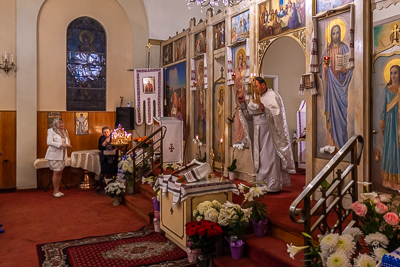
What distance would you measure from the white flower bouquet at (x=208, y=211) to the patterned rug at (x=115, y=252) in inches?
30.1

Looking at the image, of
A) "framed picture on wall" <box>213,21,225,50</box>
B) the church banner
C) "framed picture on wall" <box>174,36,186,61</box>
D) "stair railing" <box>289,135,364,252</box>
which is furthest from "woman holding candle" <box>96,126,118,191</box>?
"stair railing" <box>289,135,364,252</box>

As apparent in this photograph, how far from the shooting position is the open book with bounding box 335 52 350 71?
5.60 m

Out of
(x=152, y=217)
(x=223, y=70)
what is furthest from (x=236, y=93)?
(x=152, y=217)

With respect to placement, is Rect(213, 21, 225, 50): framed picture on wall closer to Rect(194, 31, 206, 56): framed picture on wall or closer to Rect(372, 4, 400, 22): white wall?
Rect(194, 31, 206, 56): framed picture on wall

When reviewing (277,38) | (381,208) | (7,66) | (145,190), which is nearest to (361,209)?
(381,208)

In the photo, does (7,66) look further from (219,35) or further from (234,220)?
(234,220)

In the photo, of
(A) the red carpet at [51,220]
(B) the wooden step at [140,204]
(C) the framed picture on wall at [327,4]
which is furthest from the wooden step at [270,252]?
(C) the framed picture on wall at [327,4]

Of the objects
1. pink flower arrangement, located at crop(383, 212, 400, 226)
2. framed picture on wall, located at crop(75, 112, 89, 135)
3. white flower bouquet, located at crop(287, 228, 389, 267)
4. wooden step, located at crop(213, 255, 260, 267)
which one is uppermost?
framed picture on wall, located at crop(75, 112, 89, 135)

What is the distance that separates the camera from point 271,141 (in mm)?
6559

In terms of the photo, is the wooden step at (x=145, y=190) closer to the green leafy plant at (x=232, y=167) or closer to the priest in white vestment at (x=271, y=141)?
the green leafy plant at (x=232, y=167)

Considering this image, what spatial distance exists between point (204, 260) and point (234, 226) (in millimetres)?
606

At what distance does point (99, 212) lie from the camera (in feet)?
26.8

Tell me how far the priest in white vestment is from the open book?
3.85ft

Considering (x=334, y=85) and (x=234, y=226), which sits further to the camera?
(x=334, y=85)
